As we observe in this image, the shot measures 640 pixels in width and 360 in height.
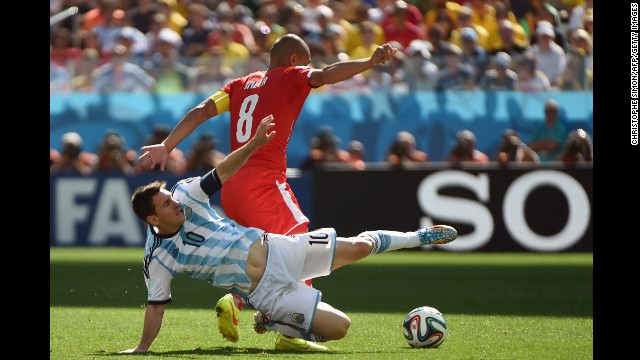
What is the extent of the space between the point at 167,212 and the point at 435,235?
2087 mm

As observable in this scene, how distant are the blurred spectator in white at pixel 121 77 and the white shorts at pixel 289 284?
1060 centimetres

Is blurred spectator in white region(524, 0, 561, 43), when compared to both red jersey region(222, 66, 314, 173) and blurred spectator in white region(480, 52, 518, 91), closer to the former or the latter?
blurred spectator in white region(480, 52, 518, 91)

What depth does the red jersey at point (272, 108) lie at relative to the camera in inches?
341

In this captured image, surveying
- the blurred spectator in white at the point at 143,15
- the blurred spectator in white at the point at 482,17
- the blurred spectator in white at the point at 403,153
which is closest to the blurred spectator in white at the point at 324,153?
the blurred spectator in white at the point at 403,153

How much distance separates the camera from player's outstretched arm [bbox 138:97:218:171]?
793 cm

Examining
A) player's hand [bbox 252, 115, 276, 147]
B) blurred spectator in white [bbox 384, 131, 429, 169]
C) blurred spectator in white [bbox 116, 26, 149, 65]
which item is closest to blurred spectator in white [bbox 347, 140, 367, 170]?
blurred spectator in white [bbox 384, 131, 429, 169]

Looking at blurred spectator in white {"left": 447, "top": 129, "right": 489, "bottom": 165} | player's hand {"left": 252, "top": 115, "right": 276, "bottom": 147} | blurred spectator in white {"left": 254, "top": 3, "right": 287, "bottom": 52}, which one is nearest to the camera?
player's hand {"left": 252, "top": 115, "right": 276, "bottom": 147}

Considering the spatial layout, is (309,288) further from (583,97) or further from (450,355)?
(583,97)

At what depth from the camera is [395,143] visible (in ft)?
57.3

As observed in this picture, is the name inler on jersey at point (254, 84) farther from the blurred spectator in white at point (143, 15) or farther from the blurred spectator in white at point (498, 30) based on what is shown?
the blurred spectator in white at point (143, 15)

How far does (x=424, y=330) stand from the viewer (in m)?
8.08

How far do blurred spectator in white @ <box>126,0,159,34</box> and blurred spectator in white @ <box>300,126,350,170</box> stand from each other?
4411mm

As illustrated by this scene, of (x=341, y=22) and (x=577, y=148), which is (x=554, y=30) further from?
(x=341, y=22)

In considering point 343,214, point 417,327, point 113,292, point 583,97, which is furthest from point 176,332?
point 583,97
